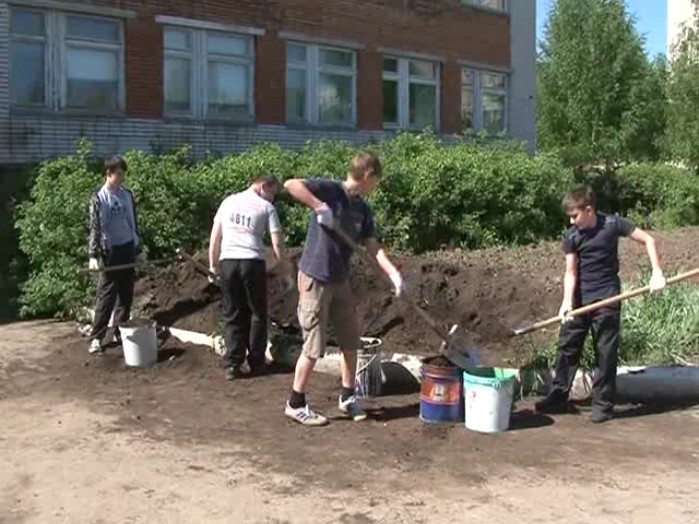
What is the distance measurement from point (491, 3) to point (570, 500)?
21675 mm

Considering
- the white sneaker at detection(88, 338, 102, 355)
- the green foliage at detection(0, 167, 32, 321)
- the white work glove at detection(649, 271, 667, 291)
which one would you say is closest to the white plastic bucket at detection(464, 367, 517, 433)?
the white work glove at detection(649, 271, 667, 291)

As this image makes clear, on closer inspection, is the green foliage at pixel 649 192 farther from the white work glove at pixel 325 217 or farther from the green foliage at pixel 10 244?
the white work glove at pixel 325 217

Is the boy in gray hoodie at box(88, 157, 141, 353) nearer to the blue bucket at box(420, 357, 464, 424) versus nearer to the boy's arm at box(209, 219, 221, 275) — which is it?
the boy's arm at box(209, 219, 221, 275)

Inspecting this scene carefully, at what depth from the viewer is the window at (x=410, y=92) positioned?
22.6 m

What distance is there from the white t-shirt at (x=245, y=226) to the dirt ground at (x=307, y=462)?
1.04 m

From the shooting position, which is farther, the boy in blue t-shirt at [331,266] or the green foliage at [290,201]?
the green foliage at [290,201]

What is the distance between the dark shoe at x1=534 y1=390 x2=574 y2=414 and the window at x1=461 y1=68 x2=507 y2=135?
17964 mm

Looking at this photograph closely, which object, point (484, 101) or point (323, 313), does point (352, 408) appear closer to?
point (323, 313)

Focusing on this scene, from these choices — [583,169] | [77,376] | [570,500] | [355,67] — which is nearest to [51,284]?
[77,376]

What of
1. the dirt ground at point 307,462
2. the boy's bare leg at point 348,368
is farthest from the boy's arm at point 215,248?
the boy's bare leg at point 348,368

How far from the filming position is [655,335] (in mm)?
8453

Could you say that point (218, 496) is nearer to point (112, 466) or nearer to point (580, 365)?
point (112, 466)

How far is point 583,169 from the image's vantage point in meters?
28.6

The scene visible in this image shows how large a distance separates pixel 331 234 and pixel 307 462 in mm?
1551
